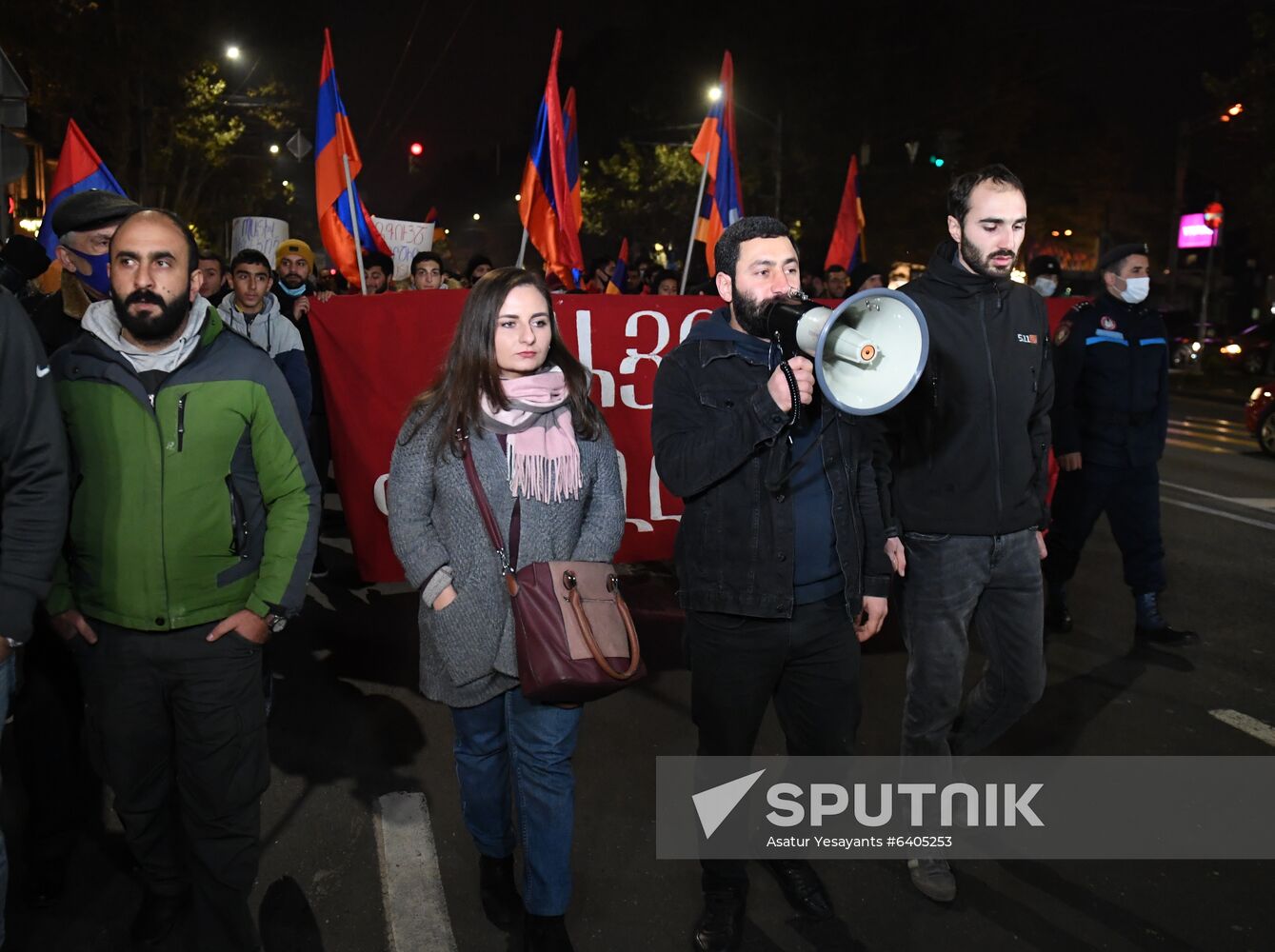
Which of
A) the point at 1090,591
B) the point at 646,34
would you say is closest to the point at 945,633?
the point at 1090,591

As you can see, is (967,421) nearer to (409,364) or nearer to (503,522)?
(503,522)

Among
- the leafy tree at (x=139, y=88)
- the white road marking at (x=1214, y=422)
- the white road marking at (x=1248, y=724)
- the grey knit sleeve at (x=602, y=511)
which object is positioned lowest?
the white road marking at (x=1214, y=422)

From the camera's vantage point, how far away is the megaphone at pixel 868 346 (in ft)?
8.61

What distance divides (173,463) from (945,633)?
90.2 inches

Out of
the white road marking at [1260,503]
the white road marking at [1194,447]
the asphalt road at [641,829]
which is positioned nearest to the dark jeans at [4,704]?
the asphalt road at [641,829]

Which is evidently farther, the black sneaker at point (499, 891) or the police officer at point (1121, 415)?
the police officer at point (1121, 415)

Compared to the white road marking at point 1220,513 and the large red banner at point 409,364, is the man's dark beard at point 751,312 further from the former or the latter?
the white road marking at point 1220,513

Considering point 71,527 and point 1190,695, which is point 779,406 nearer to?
point 71,527

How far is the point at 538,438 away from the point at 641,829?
1573mm

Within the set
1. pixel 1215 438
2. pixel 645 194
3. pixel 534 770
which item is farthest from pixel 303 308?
pixel 645 194

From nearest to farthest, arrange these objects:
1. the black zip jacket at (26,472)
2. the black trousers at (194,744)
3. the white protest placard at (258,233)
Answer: the black zip jacket at (26,472), the black trousers at (194,744), the white protest placard at (258,233)

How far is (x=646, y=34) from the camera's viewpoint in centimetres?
4375

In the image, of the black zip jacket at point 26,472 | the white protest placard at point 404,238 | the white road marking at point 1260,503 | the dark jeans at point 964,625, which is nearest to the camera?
the black zip jacket at point 26,472

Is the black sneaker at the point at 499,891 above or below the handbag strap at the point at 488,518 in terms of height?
below
